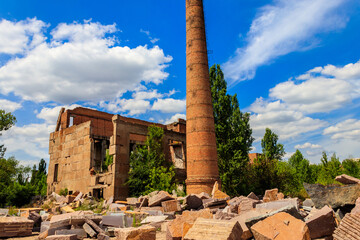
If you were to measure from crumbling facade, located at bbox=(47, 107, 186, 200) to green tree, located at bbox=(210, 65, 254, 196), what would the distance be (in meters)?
3.12

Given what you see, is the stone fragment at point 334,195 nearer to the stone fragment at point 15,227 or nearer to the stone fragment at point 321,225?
the stone fragment at point 321,225

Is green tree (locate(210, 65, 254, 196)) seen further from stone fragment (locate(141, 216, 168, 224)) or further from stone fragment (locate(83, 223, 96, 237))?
stone fragment (locate(83, 223, 96, 237))

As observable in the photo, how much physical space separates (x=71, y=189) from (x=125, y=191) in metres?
5.13

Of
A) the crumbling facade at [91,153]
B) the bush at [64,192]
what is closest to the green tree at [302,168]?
the crumbling facade at [91,153]

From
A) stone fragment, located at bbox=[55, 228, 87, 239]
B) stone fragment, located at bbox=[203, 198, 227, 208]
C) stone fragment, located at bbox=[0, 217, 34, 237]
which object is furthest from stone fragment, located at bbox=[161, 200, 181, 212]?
stone fragment, located at bbox=[0, 217, 34, 237]

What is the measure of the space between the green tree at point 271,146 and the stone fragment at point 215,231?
27763 millimetres

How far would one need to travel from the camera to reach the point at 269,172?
19203 mm

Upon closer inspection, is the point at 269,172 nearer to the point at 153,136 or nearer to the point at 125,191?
the point at 153,136

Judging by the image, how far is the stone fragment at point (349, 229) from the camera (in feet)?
14.7

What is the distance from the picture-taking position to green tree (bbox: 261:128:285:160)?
3100 cm

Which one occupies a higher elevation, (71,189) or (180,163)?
(180,163)

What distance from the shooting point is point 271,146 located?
3131 centimetres

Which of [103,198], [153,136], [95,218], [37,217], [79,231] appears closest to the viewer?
[79,231]

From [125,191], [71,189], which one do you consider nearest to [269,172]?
[125,191]
